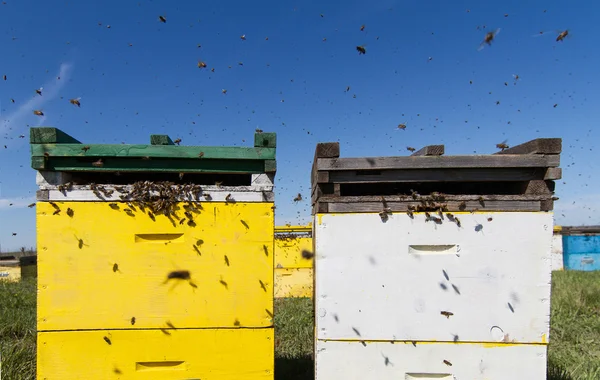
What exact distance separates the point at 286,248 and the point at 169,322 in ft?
16.8

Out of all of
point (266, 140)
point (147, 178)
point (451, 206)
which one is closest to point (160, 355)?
point (147, 178)

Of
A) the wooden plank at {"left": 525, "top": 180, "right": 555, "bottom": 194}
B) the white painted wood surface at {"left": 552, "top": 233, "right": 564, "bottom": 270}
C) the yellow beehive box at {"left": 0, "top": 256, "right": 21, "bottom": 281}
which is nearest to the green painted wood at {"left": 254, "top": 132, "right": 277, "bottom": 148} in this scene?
the wooden plank at {"left": 525, "top": 180, "right": 555, "bottom": 194}

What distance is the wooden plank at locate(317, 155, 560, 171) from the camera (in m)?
2.01

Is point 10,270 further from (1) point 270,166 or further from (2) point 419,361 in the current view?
(2) point 419,361

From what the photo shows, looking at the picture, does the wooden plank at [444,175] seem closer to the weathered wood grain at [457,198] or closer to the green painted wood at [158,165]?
the weathered wood grain at [457,198]

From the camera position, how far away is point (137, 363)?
6.44 feet

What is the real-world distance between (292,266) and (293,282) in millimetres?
332

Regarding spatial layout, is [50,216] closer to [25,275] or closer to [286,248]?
[286,248]

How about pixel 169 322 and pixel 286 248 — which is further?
pixel 286 248

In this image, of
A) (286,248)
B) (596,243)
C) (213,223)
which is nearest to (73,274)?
(213,223)

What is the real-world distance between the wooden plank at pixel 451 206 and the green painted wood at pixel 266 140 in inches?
20.1

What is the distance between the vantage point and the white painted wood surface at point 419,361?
194cm

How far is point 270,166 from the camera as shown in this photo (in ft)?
6.62

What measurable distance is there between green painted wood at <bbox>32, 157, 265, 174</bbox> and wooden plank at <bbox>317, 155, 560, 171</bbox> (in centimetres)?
47
